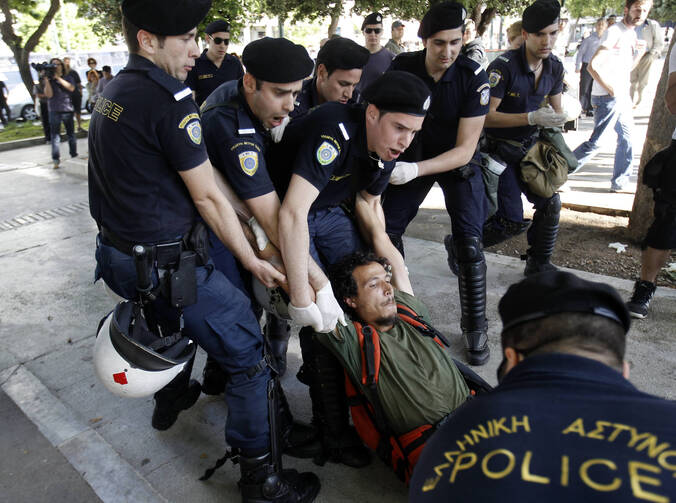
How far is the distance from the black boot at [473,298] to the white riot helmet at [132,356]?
1698 mm

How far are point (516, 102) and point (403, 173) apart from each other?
1.19m

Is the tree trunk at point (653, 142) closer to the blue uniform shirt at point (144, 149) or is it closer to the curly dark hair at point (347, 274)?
the curly dark hair at point (347, 274)

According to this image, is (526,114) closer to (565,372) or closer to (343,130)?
(343,130)

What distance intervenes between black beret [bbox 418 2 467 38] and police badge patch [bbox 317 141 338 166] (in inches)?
52.1

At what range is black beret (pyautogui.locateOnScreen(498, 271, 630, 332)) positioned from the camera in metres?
1.06

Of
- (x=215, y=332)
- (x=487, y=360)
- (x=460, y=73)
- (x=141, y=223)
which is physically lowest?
(x=487, y=360)

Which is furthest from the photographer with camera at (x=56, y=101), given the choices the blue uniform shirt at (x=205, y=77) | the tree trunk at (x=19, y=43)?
the tree trunk at (x=19, y=43)

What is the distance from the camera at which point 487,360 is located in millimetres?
2996

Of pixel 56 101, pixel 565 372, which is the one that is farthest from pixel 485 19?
pixel 565 372

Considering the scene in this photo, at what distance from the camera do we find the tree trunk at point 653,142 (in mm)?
4211

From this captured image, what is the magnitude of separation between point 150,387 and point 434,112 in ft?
7.23

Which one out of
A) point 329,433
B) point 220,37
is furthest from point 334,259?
point 220,37

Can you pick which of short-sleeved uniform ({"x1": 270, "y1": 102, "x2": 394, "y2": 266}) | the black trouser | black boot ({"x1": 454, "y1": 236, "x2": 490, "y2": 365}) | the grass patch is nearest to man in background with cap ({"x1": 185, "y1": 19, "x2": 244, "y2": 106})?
short-sleeved uniform ({"x1": 270, "y1": 102, "x2": 394, "y2": 266})

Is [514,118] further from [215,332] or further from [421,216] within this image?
[215,332]
